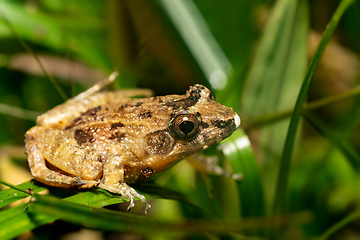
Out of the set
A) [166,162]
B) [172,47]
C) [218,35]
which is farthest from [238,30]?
[166,162]

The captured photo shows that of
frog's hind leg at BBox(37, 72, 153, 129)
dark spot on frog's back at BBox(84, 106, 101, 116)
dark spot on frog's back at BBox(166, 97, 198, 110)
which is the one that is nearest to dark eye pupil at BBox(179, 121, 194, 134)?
dark spot on frog's back at BBox(166, 97, 198, 110)

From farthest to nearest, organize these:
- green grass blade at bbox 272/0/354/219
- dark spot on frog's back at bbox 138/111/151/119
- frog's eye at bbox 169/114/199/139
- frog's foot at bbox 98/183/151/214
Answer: dark spot on frog's back at bbox 138/111/151/119 < frog's eye at bbox 169/114/199/139 < frog's foot at bbox 98/183/151/214 < green grass blade at bbox 272/0/354/219

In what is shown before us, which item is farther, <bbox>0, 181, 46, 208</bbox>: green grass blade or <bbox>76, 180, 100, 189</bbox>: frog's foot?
<bbox>76, 180, 100, 189</bbox>: frog's foot

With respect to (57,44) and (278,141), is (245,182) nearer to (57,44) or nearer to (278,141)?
(278,141)

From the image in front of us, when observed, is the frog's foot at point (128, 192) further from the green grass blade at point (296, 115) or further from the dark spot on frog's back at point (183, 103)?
the green grass blade at point (296, 115)

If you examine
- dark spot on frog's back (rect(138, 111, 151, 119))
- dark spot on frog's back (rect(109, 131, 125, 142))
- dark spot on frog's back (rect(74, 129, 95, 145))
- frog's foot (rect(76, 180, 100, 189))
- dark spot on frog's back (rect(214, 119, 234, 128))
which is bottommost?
frog's foot (rect(76, 180, 100, 189))

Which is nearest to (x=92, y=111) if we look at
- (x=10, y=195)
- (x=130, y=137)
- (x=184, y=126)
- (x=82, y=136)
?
(x=82, y=136)

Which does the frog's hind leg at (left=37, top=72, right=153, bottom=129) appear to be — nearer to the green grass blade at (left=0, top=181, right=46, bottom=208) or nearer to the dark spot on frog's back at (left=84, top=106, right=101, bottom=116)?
the dark spot on frog's back at (left=84, top=106, right=101, bottom=116)
